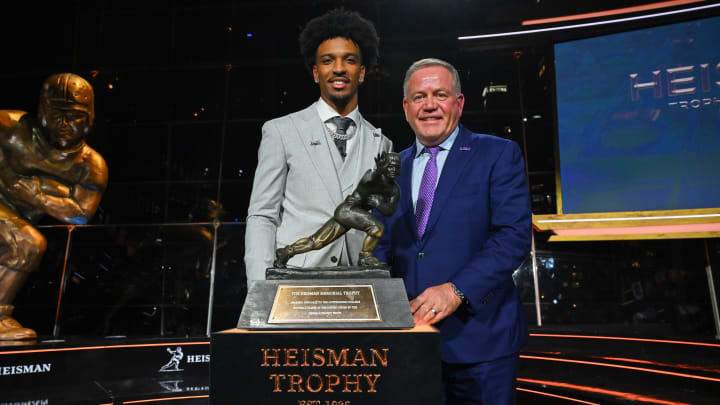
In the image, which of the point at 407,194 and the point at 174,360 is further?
the point at 174,360

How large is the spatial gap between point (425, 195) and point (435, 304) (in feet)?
1.39

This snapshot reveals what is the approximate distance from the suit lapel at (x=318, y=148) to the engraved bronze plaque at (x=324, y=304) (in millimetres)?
506

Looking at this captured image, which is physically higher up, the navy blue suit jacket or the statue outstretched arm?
the statue outstretched arm

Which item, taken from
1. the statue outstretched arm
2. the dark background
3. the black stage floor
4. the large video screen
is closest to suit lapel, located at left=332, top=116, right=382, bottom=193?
the black stage floor

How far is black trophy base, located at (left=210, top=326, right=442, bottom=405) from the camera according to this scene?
1.21m

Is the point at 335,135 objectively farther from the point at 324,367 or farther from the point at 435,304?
the point at 324,367

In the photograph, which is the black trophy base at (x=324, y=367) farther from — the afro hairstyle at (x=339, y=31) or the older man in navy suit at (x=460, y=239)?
the afro hairstyle at (x=339, y=31)

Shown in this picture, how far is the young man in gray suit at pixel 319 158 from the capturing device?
1.79 m

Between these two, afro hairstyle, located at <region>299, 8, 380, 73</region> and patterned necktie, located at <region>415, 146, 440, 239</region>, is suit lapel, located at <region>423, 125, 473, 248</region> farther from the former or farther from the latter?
afro hairstyle, located at <region>299, 8, 380, 73</region>

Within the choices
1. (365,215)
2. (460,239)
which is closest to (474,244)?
(460,239)

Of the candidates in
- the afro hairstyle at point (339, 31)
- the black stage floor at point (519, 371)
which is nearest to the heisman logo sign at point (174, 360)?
the black stage floor at point (519, 371)

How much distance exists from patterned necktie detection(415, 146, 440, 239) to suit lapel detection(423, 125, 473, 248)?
0.03m

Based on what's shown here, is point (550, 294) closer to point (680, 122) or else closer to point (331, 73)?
point (680, 122)

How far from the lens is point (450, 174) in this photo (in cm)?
164
